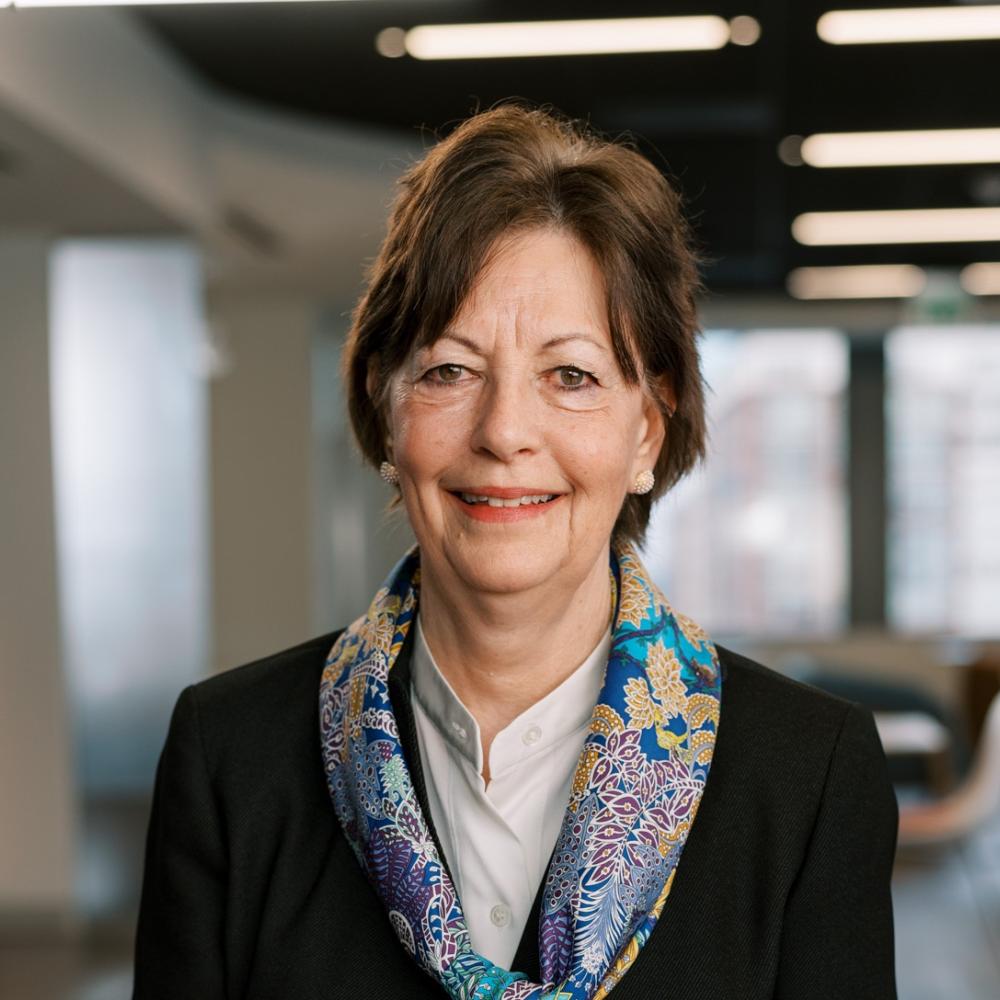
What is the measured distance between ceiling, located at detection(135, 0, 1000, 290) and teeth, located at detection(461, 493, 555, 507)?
2.93m

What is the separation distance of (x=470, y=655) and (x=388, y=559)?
9.85m

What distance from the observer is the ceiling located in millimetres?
4582

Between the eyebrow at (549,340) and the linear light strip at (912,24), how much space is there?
3.05 metres

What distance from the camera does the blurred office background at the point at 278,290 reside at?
4.82 m

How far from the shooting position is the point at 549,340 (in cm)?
145

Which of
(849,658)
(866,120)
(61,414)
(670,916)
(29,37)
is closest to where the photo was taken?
(670,916)

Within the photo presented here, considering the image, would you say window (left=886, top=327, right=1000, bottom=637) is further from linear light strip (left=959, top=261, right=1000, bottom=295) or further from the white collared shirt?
the white collared shirt

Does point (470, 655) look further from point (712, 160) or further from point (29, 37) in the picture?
point (712, 160)

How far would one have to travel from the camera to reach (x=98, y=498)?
6.39 meters

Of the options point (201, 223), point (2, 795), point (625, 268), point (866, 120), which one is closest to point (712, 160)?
point (866, 120)

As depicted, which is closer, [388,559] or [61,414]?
[61,414]

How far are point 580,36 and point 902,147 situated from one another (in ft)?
6.12

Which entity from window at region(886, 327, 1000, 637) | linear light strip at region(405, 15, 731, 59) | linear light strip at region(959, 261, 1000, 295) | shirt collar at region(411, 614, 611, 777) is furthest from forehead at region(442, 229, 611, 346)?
window at region(886, 327, 1000, 637)

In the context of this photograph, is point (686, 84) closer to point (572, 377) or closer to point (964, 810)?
A: point (964, 810)
